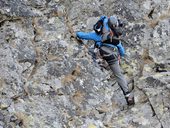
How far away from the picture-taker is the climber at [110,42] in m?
16.7

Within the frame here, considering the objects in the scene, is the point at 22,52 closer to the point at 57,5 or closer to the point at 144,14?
the point at 57,5

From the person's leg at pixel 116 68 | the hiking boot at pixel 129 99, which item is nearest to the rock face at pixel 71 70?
the hiking boot at pixel 129 99

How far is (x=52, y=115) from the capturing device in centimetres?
1521

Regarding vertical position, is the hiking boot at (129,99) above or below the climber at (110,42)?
below

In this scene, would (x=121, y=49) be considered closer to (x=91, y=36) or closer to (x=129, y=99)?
(x=91, y=36)

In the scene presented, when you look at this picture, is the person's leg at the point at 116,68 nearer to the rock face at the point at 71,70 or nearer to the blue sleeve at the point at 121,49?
the rock face at the point at 71,70

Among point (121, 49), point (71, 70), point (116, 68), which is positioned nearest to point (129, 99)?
point (116, 68)

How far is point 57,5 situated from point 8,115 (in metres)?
6.17

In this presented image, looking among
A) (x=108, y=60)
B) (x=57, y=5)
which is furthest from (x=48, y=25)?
(x=108, y=60)

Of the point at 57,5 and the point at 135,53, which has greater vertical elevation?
the point at 57,5

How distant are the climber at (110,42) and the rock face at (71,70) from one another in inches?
17.7

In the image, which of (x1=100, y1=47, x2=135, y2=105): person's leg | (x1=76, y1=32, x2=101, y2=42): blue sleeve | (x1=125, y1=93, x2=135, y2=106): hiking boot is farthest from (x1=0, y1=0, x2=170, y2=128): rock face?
(x1=76, y1=32, x2=101, y2=42): blue sleeve

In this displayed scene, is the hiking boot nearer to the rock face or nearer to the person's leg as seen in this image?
the person's leg

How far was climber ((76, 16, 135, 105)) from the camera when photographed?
54.9 ft
